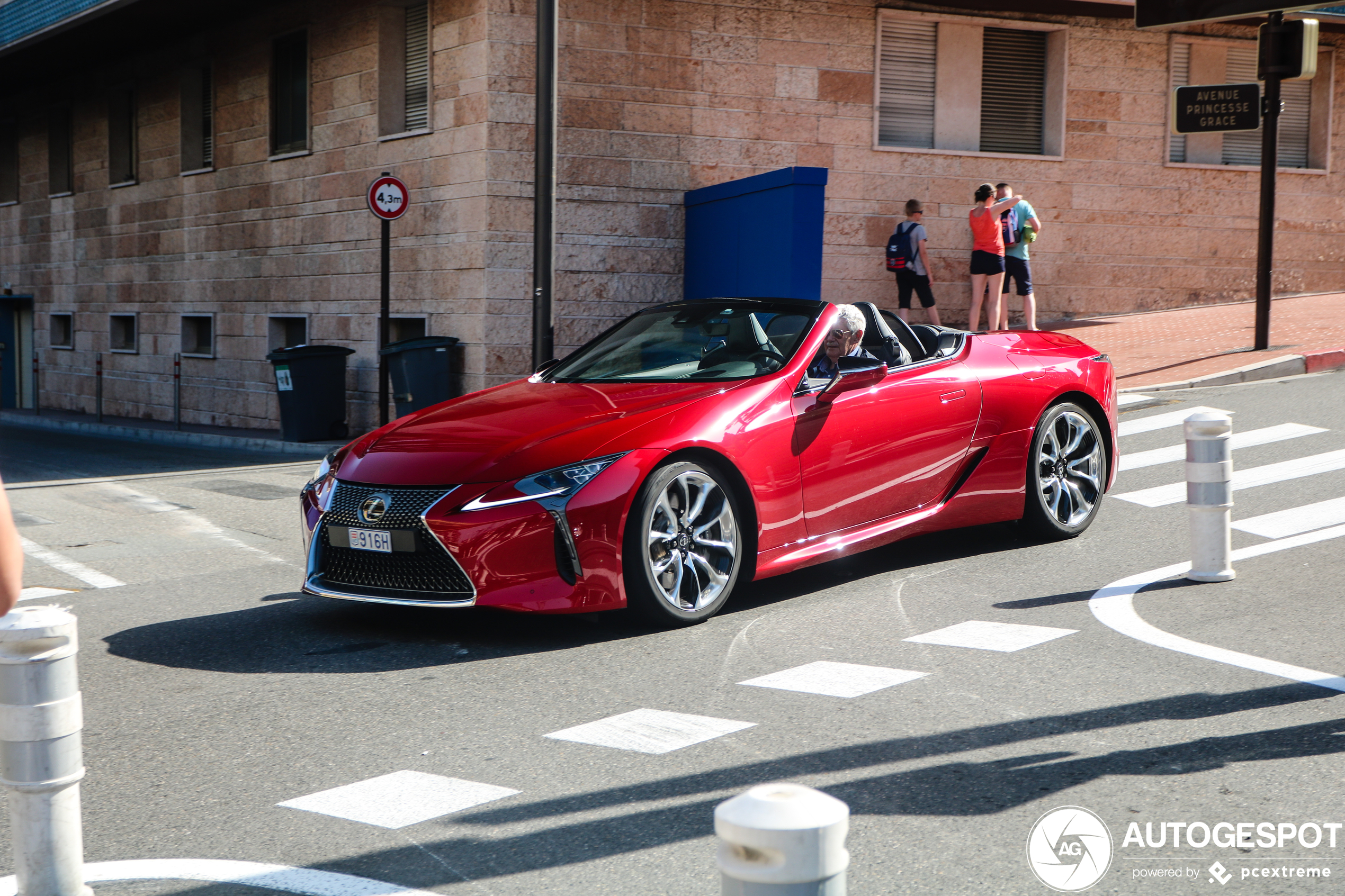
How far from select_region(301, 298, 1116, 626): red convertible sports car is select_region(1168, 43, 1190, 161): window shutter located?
12.9 m

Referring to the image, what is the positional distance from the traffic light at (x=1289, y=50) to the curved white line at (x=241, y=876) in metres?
13.9

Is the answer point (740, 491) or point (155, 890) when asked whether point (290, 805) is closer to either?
point (155, 890)

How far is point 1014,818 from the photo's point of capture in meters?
3.48

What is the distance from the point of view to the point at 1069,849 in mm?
3291

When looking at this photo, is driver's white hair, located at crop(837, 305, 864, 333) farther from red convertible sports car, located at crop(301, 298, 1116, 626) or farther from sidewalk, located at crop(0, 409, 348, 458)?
sidewalk, located at crop(0, 409, 348, 458)

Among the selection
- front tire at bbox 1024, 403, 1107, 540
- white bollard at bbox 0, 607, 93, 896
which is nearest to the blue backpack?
front tire at bbox 1024, 403, 1107, 540

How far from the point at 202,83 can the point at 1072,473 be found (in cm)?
1768

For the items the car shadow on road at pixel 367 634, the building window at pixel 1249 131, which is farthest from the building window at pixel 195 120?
the car shadow on road at pixel 367 634

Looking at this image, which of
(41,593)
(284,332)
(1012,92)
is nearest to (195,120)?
(284,332)

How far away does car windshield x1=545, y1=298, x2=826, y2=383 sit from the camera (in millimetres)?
6461

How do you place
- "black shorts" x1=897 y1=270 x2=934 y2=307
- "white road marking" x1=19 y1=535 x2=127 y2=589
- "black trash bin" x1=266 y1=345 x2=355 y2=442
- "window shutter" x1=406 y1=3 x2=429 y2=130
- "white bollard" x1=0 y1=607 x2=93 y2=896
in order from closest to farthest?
"white bollard" x1=0 y1=607 x2=93 y2=896 → "white road marking" x1=19 y1=535 x2=127 y2=589 → "black trash bin" x1=266 y1=345 x2=355 y2=442 → "black shorts" x1=897 y1=270 x2=934 y2=307 → "window shutter" x1=406 y1=3 x2=429 y2=130

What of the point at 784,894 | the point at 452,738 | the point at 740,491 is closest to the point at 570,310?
the point at 740,491

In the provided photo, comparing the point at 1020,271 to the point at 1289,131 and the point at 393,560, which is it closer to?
the point at 1289,131

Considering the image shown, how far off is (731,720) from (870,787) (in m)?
0.77
